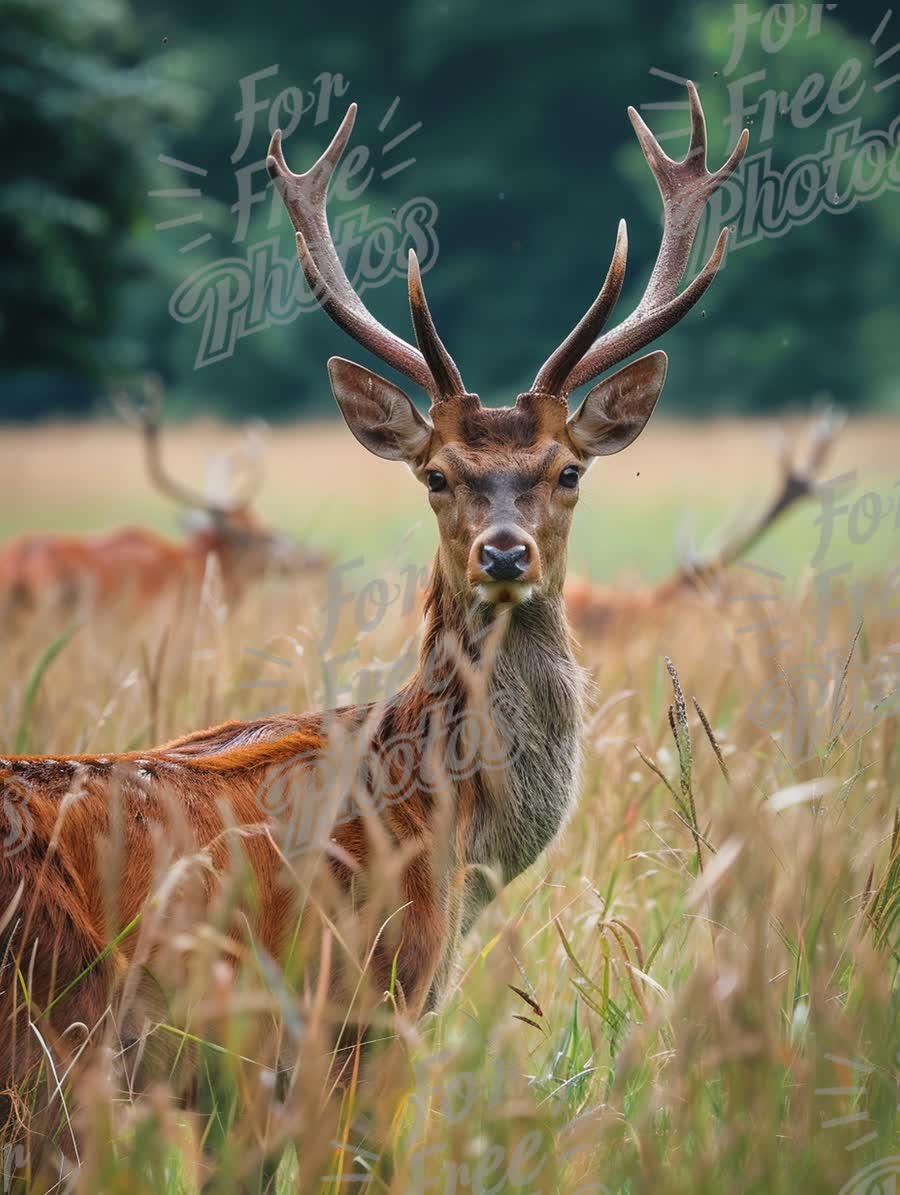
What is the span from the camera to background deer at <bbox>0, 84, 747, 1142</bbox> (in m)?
2.17

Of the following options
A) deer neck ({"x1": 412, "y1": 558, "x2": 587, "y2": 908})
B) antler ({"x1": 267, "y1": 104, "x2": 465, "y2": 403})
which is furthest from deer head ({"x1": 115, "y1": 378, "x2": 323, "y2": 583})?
deer neck ({"x1": 412, "y1": 558, "x2": 587, "y2": 908})

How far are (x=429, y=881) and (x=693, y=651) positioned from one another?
282 centimetres

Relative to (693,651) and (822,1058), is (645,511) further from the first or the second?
(822,1058)

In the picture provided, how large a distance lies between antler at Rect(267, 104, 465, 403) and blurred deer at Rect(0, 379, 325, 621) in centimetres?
349

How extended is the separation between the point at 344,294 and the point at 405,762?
1166 mm

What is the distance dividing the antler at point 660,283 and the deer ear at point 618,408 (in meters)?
0.04

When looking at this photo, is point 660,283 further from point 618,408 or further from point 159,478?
point 159,478

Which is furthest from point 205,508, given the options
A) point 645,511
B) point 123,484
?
point 123,484

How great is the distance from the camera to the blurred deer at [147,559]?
7.68 metres

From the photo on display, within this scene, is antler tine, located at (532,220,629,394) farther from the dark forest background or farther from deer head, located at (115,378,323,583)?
the dark forest background

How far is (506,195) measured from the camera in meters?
26.4

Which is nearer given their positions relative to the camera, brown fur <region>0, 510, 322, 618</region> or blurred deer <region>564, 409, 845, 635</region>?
blurred deer <region>564, 409, 845, 635</region>

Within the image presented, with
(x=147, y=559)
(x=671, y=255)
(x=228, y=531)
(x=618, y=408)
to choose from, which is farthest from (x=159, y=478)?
(x=618, y=408)

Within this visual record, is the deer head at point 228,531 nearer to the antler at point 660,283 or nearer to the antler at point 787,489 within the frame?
the antler at point 787,489
